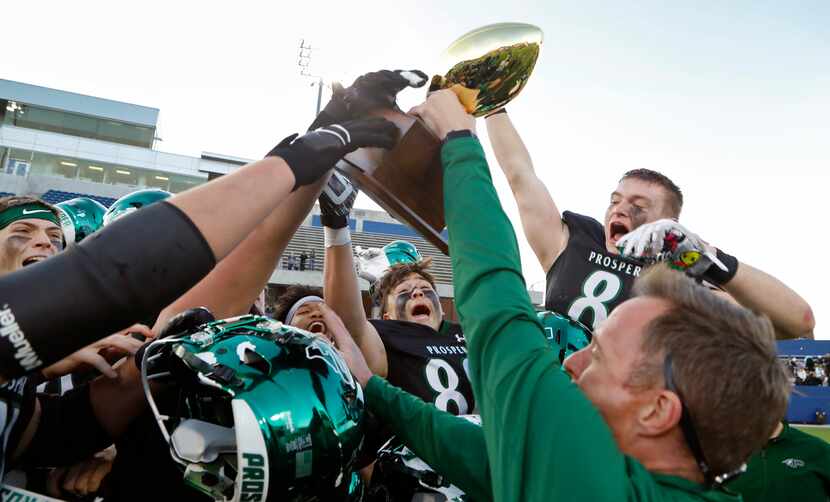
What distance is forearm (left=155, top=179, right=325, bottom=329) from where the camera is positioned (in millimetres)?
1826

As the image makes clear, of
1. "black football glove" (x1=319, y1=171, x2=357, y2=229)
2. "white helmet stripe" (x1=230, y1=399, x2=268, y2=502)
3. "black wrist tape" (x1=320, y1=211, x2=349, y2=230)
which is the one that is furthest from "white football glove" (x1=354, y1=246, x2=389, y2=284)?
"white helmet stripe" (x1=230, y1=399, x2=268, y2=502)

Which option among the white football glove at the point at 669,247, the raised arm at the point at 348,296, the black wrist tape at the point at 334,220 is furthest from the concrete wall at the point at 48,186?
the white football glove at the point at 669,247

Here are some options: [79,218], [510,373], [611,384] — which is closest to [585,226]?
[611,384]

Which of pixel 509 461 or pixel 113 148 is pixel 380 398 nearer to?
pixel 509 461

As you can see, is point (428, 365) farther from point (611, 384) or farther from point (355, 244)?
point (355, 244)

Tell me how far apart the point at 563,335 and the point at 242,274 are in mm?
1244

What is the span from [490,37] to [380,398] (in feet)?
3.56

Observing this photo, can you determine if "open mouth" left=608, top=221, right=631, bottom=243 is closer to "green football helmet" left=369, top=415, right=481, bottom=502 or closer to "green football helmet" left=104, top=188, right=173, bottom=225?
"green football helmet" left=369, top=415, right=481, bottom=502

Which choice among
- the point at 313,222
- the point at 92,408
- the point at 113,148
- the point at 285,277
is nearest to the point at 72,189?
the point at 113,148

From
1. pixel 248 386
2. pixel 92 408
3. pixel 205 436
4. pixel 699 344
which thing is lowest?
pixel 92 408

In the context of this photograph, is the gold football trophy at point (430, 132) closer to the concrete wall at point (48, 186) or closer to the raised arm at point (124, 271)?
the raised arm at point (124, 271)

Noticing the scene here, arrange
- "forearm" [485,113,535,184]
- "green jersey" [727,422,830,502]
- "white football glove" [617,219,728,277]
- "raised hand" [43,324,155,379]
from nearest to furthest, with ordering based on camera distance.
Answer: "raised hand" [43,324,155,379] < "white football glove" [617,219,728,277] < "green jersey" [727,422,830,502] < "forearm" [485,113,535,184]

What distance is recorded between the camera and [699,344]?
107 cm

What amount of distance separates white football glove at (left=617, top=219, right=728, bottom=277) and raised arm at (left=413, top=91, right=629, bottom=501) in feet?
4.11
